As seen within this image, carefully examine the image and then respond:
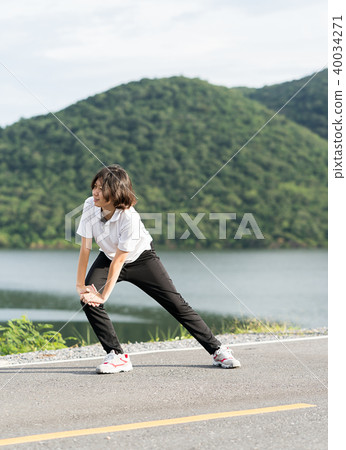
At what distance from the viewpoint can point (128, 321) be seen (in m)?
23.0

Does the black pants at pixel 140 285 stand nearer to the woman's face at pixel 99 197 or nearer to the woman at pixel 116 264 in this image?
the woman at pixel 116 264

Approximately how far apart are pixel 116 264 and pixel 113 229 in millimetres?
288

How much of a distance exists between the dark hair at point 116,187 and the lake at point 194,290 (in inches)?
257

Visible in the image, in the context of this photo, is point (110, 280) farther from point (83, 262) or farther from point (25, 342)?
point (25, 342)

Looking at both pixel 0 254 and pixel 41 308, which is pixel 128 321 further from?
pixel 0 254

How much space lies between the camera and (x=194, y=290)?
1494 inches

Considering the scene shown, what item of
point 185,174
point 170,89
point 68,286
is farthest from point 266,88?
point 68,286

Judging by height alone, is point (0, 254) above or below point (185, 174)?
below

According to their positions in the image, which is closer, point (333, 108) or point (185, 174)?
point (333, 108)

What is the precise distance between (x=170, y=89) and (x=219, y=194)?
28771 mm

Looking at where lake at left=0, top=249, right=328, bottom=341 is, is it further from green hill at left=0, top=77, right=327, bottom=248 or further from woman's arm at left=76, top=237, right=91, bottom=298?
woman's arm at left=76, top=237, right=91, bottom=298

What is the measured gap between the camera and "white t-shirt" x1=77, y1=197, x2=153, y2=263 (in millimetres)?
5219

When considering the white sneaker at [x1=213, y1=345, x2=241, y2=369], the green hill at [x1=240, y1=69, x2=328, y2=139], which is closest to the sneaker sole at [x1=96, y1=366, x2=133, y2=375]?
the white sneaker at [x1=213, y1=345, x2=241, y2=369]

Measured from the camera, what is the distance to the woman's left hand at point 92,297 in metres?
5.18
